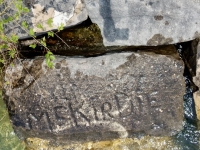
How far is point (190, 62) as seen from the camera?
242 centimetres

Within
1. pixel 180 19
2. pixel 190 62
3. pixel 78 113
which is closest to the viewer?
pixel 180 19

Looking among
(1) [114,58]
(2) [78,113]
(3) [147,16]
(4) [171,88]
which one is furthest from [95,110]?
(3) [147,16]

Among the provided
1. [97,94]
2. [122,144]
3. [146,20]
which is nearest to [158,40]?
[146,20]

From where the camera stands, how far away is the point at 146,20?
84.0 inches

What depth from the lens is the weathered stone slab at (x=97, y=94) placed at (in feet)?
7.18

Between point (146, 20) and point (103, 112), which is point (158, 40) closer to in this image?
point (146, 20)

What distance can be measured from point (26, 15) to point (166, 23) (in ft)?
3.02

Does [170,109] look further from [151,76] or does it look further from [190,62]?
[190,62]

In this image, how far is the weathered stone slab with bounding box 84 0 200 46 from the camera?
2.11 m

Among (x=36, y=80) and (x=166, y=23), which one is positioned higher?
(x=166, y=23)

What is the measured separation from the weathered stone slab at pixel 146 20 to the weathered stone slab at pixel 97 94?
120 millimetres

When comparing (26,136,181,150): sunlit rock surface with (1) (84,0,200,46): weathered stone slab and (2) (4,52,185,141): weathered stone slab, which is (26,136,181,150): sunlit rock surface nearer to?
(2) (4,52,185,141): weathered stone slab

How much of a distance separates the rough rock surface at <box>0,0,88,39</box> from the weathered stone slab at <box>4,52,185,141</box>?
0.79 ft

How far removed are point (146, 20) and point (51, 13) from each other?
0.62m
